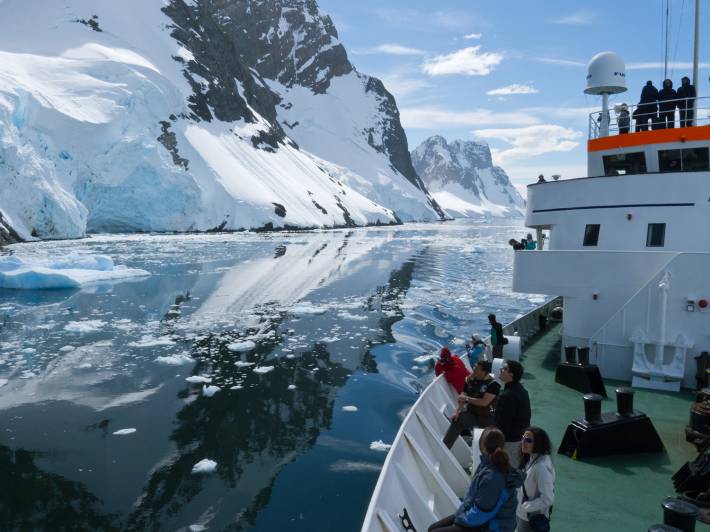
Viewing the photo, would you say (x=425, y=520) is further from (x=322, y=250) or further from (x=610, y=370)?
(x=322, y=250)

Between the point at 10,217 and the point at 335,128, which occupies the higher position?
the point at 335,128

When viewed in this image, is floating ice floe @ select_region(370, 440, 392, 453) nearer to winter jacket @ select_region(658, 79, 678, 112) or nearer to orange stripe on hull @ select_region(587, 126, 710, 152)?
orange stripe on hull @ select_region(587, 126, 710, 152)

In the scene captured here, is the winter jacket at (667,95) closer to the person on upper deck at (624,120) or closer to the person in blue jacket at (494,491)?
the person on upper deck at (624,120)

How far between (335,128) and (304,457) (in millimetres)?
160817

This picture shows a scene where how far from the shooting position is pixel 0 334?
59.4 ft

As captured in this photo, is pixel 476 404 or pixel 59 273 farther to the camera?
pixel 59 273

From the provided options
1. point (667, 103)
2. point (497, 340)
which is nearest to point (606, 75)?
point (667, 103)

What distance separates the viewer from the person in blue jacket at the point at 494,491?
4.49 m

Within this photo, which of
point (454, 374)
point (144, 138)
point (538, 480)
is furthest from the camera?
point (144, 138)

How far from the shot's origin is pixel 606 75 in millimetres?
13875

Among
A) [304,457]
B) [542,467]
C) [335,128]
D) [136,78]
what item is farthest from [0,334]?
[335,128]

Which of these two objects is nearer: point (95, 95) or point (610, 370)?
point (610, 370)

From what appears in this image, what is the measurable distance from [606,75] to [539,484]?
12.0 meters

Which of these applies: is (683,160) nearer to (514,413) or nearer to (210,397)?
(514,413)
